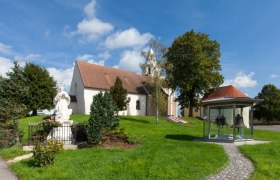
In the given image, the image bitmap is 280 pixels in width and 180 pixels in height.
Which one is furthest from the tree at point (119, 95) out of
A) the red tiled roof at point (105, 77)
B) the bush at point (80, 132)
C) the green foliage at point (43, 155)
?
the green foliage at point (43, 155)

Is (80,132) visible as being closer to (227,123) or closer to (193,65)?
(227,123)

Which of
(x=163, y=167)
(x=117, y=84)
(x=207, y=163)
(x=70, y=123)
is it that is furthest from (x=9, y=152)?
(x=117, y=84)

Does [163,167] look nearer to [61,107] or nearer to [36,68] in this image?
[61,107]

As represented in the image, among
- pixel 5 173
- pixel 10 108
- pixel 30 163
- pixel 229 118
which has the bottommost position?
pixel 5 173

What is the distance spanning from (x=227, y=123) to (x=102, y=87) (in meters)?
27.3

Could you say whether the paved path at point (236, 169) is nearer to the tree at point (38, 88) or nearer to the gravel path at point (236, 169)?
the gravel path at point (236, 169)

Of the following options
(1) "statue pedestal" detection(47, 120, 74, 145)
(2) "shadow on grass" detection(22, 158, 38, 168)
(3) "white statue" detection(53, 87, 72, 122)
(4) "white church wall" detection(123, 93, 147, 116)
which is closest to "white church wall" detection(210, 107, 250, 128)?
(1) "statue pedestal" detection(47, 120, 74, 145)

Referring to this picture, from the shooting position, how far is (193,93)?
43.1 metres

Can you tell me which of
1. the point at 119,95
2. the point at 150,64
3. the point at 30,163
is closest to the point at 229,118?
the point at 30,163

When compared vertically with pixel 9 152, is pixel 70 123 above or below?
above

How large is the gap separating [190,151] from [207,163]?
160 cm

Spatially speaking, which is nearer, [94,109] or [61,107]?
[94,109]

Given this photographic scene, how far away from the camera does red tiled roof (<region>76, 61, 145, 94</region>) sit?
41875 millimetres

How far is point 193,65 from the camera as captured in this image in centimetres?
4000
